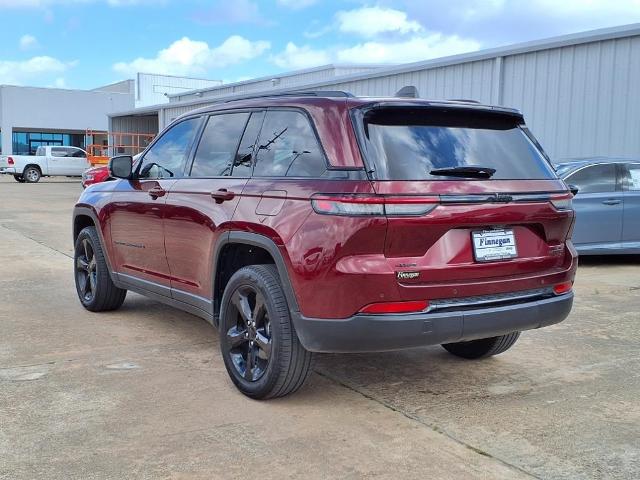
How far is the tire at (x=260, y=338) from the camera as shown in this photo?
378 cm

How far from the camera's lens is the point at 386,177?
3477mm

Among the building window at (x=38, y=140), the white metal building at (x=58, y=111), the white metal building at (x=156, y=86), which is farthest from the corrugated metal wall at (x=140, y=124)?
the white metal building at (x=156, y=86)

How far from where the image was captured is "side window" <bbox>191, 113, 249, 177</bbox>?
4.51m

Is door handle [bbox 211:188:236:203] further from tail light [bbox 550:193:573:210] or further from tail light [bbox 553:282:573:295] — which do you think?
tail light [bbox 553:282:573:295]

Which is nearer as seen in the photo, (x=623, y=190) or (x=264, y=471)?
(x=264, y=471)

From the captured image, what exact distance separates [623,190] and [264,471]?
24.8 ft

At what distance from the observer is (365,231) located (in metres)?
3.40

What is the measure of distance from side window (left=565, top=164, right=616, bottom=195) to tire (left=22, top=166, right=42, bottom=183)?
98.7ft

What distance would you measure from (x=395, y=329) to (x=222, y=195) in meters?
1.47

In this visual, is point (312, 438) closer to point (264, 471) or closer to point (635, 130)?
point (264, 471)

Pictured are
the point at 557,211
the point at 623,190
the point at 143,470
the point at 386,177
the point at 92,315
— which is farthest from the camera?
the point at 623,190

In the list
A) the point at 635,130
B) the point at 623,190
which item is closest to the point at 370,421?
the point at 623,190

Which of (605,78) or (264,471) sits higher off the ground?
(605,78)

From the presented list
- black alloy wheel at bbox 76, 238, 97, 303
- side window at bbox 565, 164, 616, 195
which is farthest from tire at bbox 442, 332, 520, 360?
side window at bbox 565, 164, 616, 195
